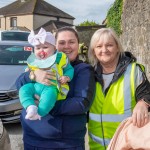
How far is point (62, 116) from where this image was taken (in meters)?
2.66

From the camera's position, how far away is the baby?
8.37 feet

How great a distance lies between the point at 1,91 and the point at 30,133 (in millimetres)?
4102

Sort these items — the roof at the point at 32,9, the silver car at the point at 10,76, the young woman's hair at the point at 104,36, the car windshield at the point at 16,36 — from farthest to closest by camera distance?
the roof at the point at 32,9 < the car windshield at the point at 16,36 < the silver car at the point at 10,76 < the young woman's hair at the point at 104,36

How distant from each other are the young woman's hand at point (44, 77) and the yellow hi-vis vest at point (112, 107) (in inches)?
16.7

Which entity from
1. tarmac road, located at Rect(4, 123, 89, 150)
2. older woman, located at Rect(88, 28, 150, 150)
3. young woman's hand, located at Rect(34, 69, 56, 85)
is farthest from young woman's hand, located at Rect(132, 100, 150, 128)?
tarmac road, located at Rect(4, 123, 89, 150)

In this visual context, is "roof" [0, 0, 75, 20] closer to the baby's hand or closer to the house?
the house

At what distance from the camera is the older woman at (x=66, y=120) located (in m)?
2.61

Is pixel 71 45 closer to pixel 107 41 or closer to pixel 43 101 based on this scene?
pixel 107 41

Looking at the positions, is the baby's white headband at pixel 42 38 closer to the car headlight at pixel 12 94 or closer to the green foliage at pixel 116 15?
the car headlight at pixel 12 94

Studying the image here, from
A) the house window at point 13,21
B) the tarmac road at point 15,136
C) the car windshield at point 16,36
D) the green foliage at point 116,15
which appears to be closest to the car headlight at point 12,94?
the tarmac road at point 15,136

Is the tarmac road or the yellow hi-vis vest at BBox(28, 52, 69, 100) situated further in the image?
the tarmac road

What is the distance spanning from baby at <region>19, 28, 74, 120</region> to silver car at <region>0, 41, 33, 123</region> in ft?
13.1

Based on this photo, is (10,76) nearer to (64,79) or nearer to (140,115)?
(64,79)

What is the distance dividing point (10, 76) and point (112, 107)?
15.2ft
